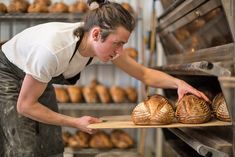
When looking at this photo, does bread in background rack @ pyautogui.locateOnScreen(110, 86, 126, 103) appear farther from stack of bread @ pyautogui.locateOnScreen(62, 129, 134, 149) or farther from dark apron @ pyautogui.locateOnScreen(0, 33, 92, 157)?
dark apron @ pyautogui.locateOnScreen(0, 33, 92, 157)

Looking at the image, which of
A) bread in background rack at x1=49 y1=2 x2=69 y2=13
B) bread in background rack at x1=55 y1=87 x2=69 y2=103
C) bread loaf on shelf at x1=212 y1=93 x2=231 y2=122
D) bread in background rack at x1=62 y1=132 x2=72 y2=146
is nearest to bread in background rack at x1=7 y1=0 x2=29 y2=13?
bread in background rack at x1=49 y1=2 x2=69 y2=13

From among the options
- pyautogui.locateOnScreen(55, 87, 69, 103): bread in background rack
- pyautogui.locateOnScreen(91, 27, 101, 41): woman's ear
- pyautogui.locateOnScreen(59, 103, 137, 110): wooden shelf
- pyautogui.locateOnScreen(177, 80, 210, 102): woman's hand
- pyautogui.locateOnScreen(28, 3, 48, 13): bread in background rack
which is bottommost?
pyautogui.locateOnScreen(59, 103, 137, 110): wooden shelf

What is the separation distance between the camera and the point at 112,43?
154 cm

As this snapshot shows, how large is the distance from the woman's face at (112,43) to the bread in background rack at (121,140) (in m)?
1.83

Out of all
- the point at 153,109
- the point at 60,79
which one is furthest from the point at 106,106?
the point at 153,109

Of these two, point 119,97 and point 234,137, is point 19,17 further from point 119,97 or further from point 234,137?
point 234,137

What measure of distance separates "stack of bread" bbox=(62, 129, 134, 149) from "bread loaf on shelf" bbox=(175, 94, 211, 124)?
178 centimetres

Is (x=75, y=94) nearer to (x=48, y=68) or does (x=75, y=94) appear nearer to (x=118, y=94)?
(x=118, y=94)

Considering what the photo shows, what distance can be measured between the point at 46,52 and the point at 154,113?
513 mm


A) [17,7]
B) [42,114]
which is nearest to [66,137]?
[17,7]

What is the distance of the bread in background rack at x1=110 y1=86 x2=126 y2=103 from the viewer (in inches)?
132

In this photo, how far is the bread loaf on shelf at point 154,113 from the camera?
1.53m

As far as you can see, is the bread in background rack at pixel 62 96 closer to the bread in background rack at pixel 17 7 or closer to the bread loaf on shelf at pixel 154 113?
the bread in background rack at pixel 17 7

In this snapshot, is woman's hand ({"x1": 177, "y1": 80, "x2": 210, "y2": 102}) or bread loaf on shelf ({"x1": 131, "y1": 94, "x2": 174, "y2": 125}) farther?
woman's hand ({"x1": 177, "y1": 80, "x2": 210, "y2": 102})
